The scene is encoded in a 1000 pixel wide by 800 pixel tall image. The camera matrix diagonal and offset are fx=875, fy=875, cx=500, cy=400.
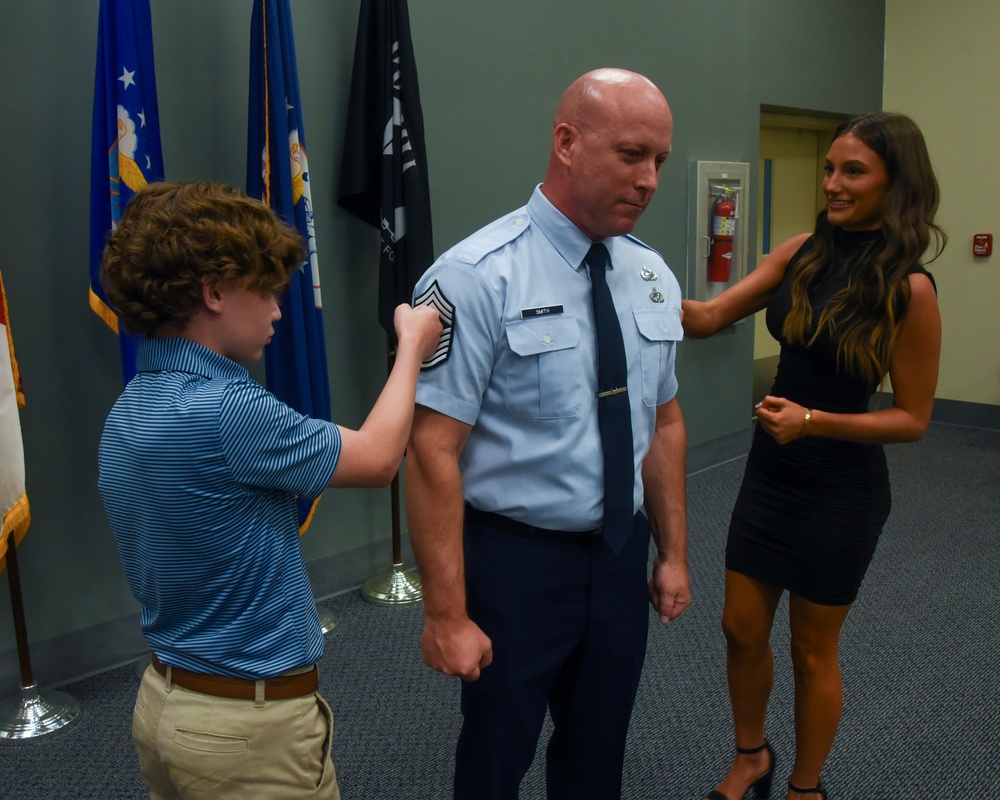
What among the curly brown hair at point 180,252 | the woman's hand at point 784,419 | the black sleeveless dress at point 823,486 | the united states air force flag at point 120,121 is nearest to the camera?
the curly brown hair at point 180,252

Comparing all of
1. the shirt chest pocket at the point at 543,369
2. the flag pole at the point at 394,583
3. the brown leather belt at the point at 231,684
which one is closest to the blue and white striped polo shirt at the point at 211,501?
the brown leather belt at the point at 231,684

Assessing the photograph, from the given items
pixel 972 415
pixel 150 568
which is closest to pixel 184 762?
pixel 150 568

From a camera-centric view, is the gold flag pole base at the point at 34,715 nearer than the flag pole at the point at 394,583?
Yes

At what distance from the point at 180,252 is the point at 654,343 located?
80 centimetres

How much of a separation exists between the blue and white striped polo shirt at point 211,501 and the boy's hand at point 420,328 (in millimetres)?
185

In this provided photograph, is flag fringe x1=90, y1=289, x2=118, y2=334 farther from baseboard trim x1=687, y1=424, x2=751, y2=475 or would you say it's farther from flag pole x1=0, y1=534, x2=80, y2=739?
baseboard trim x1=687, y1=424, x2=751, y2=475

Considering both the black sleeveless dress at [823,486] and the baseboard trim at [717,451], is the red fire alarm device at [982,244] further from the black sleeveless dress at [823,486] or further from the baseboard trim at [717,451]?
the black sleeveless dress at [823,486]

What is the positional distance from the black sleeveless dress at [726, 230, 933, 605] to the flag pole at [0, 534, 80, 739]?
1897 mm

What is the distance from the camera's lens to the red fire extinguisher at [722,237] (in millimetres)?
4617

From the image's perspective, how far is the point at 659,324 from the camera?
1.52 m

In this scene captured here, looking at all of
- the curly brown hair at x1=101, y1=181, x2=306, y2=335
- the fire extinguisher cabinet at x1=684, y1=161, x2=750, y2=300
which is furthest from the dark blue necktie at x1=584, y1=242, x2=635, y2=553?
the fire extinguisher cabinet at x1=684, y1=161, x2=750, y2=300

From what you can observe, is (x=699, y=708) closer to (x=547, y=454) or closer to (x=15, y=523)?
(x=547, y=454)

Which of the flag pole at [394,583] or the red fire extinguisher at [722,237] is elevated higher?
the red fire extinguisher at [722,237]

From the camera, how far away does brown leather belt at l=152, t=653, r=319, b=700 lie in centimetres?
115
